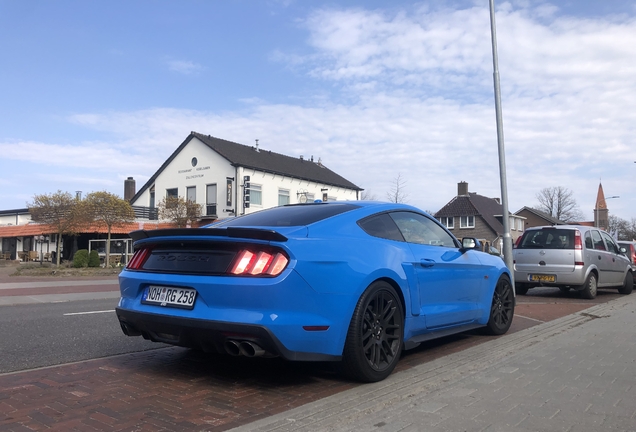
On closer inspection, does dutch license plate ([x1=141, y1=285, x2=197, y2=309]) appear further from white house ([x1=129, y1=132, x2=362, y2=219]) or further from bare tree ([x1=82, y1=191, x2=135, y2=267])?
white house ([x1=129, y1=132, x2=362, y2=219])

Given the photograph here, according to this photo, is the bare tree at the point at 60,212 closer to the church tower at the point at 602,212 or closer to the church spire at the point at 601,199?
the church tower at the point at 602,212

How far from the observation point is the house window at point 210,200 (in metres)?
39.2

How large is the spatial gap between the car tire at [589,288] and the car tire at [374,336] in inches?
362

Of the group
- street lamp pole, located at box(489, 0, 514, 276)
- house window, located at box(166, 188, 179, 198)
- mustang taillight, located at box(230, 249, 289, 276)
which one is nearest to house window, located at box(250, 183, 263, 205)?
house window, located at box(166, 188, 179, 198)

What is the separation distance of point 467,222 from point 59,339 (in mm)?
60828

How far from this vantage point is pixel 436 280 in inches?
219

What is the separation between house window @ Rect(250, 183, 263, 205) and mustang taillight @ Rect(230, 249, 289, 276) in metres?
35.0

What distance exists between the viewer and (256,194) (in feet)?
130

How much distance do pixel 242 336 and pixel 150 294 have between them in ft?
3.56

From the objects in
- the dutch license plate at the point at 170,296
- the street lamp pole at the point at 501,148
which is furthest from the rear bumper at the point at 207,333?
the street lamp pole at the point at 501,148

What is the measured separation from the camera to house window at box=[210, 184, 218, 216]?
39188 mm

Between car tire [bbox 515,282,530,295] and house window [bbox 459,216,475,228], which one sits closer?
car tire [bbox 515,282,530,295]

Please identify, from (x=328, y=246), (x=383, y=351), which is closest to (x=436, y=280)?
(x=383, y=351)

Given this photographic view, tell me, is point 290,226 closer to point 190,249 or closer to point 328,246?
point 328,246
